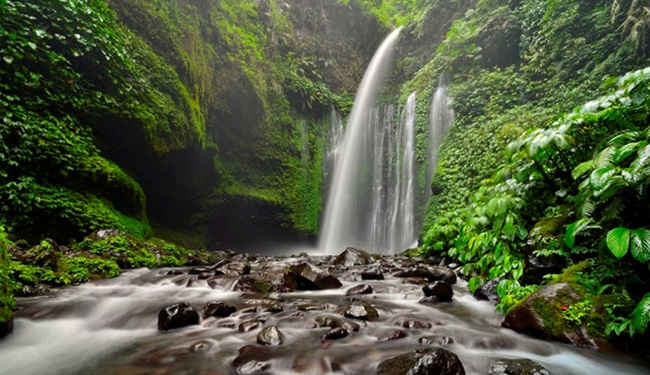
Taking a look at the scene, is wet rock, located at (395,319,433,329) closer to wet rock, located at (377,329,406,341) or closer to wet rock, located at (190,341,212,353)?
wet rock, located at (377,329,406,341)

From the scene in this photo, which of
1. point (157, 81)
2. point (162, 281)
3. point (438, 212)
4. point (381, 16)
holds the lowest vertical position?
point (162, 281)

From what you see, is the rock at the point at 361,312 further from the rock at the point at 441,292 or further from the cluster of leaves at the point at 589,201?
the cluster of leaves at the point at 589,201

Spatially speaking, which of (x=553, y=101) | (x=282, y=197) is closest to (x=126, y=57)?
(x=282, y=197)

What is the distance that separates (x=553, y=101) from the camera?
10.1m

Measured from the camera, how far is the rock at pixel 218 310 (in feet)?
11.5

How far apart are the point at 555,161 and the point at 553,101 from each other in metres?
7.64

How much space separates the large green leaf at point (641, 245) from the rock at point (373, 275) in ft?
13.8

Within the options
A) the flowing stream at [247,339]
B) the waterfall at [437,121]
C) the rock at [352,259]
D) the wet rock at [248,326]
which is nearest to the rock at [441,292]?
the flowing stream at [247,339]

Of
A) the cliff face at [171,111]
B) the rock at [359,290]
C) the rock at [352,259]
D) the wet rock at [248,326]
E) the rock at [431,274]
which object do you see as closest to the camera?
the wet rock at [248,326]

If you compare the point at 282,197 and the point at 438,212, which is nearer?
the point at 438,212

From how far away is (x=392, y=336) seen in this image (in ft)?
9.70

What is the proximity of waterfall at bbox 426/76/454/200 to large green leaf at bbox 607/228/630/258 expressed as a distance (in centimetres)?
1051

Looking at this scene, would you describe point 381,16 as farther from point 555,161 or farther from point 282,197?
point 555,161

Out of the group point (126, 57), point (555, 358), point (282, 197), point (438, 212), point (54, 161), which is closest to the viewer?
point (555, 358)
